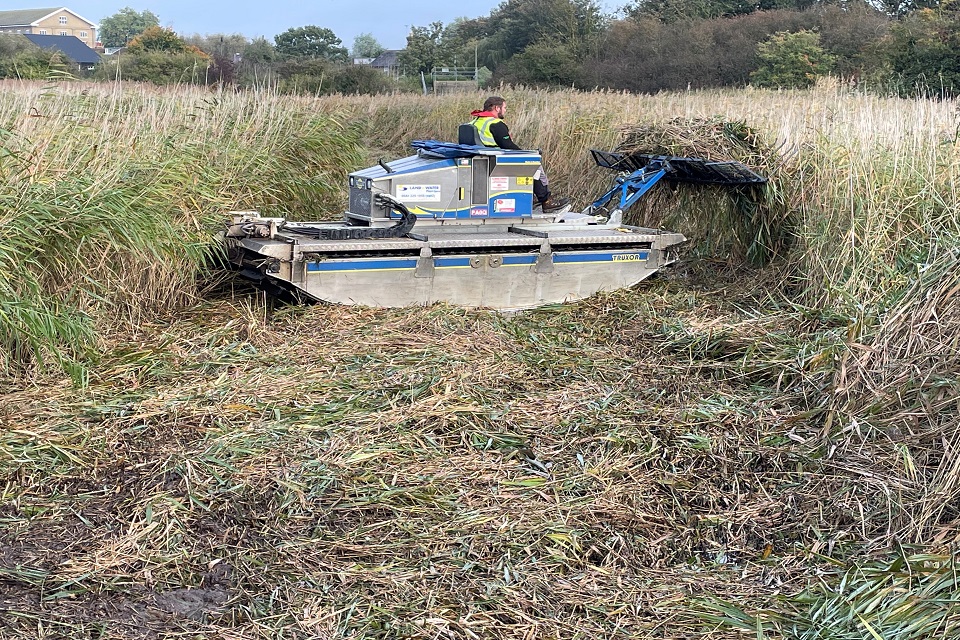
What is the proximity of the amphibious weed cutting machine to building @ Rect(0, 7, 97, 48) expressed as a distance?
76.5 meters

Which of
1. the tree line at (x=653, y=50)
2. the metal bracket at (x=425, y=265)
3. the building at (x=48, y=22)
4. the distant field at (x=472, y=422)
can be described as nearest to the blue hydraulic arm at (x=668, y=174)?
the distant field at (x=472, y=422)

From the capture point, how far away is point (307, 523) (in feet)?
13.5

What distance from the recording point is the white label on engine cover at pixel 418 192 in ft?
26.0

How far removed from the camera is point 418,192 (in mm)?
8000

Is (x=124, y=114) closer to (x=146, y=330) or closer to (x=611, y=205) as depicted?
(x=146, y=330)

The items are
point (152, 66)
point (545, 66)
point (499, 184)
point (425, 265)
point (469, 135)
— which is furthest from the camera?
point (545, 66)

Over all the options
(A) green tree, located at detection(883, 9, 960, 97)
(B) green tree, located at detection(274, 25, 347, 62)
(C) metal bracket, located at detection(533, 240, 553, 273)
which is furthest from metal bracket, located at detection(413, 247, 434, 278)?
(B) green tree, located at detection(274, 25, 347, 62)

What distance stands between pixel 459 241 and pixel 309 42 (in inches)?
1971

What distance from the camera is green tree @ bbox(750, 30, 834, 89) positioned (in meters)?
28.4

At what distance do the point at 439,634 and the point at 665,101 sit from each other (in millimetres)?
11942

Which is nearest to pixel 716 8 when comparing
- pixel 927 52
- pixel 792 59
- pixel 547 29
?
pixel 547 29

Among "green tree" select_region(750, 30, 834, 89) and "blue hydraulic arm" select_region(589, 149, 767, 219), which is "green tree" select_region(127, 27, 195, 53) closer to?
"green tree" select_region(750, 30, 834, 89)

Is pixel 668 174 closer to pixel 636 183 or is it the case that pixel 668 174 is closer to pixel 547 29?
pixel 636 183

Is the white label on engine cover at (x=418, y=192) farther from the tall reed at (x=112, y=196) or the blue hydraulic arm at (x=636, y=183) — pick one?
the blue hydraulic arm at (x=636, y=183)
